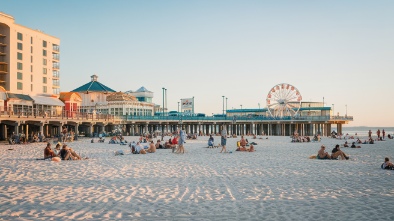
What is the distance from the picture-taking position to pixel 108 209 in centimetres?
694

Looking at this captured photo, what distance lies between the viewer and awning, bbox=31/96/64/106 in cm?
4558

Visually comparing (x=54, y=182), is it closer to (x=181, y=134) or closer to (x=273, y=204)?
(x=273, y=204)

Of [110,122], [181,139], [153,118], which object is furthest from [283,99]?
[181,139]

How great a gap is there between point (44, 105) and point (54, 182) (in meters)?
40.3

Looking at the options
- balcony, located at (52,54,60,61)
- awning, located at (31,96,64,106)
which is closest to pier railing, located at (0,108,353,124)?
awning, located at (31,96,64,106)

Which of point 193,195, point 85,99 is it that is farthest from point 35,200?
point 85,99

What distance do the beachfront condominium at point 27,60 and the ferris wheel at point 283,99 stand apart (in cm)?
3680

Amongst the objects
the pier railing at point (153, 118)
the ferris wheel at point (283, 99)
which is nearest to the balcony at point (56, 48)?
the pier railing at point (153, 118)

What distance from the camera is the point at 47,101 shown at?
156 feet

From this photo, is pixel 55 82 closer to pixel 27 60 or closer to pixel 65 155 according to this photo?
pixel 27 60

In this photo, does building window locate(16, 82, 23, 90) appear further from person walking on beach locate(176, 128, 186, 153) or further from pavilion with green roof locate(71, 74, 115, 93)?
person walking on beach locate(176, 128, 186, 153)

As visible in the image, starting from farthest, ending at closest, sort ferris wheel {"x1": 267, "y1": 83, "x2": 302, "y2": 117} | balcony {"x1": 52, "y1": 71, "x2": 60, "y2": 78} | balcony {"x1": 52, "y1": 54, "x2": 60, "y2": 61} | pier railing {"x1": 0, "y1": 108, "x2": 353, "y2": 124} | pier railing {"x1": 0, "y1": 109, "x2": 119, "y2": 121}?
ferris wheel {"x1": 267, "y1": 83, "x2": 302, "y2": 117} < balcony {"x1": 52, "y1": 54, "x2": 60, "y2": 61} < balcony {"x1": 52, "y1": 71, "x2": 60, "y2": 78} < pier railing {"x1": 0, "y1": 108, "x2": 353, "y2": 124} < pier railing {"x1": 0, "y1": 109, "x2": 119, "y2": 121}

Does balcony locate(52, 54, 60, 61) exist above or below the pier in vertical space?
above

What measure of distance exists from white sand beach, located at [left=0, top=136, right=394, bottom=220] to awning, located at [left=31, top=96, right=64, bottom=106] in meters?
35.1
